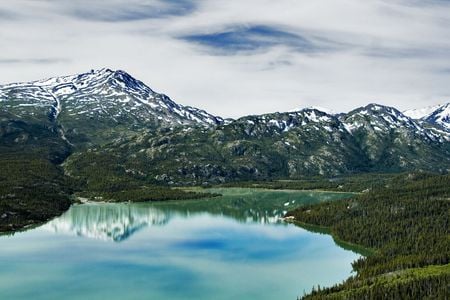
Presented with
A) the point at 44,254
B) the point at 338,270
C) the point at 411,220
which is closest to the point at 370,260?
the point at 338,270

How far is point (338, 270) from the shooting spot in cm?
11612

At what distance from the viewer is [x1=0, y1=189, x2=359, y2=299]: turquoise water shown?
97.6 metres

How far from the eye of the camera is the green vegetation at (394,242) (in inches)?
3553

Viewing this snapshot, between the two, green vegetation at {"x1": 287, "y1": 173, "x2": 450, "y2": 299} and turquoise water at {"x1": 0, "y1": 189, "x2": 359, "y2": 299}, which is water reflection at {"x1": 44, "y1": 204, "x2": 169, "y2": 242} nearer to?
turquoise water at {"x1": 0, "y1": 189, "x2": 359, "y2": 299}

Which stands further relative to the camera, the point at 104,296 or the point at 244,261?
the point at 244,261

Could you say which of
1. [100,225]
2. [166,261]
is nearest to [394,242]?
[166,261]

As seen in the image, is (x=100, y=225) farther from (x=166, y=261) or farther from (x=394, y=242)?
(x=394, y=242)

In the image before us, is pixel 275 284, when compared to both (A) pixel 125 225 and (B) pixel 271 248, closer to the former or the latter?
(B) pixel 271 248

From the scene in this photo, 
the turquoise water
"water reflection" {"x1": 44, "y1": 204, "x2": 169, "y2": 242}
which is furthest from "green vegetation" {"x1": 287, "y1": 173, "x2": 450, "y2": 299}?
"water reflection" {"x1": 44, "y1": 204, "x2": 169, "y2": 242}

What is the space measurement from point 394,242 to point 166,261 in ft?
190

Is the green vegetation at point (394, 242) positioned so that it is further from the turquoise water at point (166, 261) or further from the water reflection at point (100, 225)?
the water reflection at point (100, 225)

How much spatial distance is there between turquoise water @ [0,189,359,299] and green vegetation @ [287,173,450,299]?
23.7 ft

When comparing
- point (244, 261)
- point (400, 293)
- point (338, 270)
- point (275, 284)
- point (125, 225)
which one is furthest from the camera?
point (125, 225)

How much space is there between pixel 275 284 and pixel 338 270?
19279 millimetres
